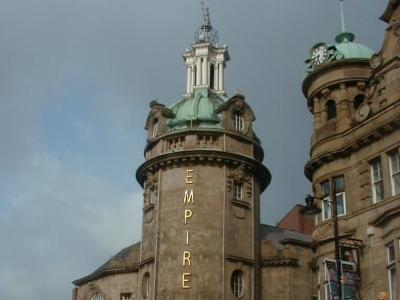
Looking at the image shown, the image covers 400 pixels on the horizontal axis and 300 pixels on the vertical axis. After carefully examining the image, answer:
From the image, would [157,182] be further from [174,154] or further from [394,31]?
[394,31]

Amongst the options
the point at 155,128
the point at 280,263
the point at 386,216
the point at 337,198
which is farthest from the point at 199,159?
the point at 386,216

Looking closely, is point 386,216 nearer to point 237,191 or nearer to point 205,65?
point 237,191

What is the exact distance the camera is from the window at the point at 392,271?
93.3ft

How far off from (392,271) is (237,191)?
21.2 metres

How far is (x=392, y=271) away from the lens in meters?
28.8

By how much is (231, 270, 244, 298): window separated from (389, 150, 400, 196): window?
1899 centimetres

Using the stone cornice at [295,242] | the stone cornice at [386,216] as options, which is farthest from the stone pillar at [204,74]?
the stone cornice at [386,216]

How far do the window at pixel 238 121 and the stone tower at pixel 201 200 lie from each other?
0.08 m

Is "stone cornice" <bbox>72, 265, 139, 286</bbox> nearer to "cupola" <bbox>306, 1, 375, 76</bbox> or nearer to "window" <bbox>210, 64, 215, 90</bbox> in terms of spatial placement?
"window" <bbox>210, 64, 215, 90</bbox>

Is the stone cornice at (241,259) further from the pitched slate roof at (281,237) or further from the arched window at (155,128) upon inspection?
the arched window at (155,128)

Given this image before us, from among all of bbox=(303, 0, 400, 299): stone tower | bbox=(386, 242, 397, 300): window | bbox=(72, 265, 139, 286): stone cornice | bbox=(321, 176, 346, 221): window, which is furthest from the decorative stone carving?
bbox=(72, 265, 139, 286): stone cornice

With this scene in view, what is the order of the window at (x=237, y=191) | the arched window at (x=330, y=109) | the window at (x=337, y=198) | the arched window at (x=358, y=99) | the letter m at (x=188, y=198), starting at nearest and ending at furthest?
the window at (x=337, y=198), the arched window at (x=358, y=99), the arched window at (x=330, y=109), the letter m at (x=188, y=198), the window at (x=237, y=191)

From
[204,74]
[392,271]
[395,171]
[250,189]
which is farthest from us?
[204,74]

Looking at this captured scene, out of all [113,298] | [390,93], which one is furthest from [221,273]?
[390,93]
